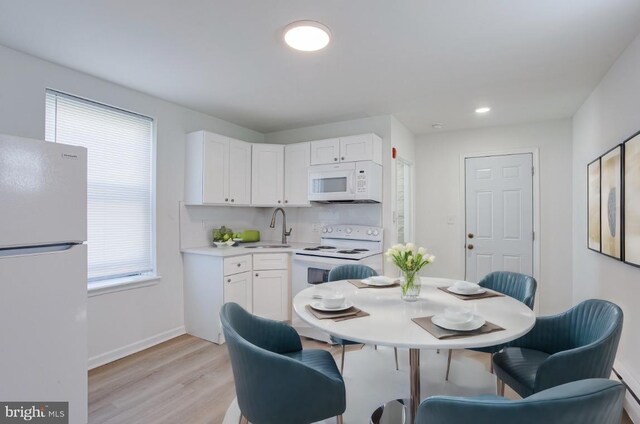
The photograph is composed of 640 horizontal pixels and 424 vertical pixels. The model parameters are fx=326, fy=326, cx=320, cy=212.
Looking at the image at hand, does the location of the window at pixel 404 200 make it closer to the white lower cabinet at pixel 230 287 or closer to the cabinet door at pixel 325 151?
the cabinet door at pixel 325 151

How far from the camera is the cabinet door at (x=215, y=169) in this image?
3.34 meters

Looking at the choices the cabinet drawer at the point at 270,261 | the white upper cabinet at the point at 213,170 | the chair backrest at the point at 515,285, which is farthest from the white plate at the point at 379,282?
the white upper cabinet at the point at 213,170

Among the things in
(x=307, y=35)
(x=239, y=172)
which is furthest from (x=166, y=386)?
(x=307, y=35)

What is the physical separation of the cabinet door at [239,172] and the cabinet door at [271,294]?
900mm

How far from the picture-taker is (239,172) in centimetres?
373

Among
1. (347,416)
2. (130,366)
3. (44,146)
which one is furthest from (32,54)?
(347,416)

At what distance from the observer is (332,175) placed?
3.57 m

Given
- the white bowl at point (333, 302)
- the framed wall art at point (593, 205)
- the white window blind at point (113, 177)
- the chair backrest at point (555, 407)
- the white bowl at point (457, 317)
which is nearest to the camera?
the chair backrest at point (555, 407)

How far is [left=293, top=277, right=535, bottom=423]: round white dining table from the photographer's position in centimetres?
130

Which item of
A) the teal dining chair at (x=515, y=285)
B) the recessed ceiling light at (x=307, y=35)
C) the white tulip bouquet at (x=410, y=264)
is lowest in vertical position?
the teal dining chair at (x=515, y=285)

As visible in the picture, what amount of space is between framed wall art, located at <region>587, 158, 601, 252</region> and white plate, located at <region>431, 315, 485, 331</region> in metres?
2.02

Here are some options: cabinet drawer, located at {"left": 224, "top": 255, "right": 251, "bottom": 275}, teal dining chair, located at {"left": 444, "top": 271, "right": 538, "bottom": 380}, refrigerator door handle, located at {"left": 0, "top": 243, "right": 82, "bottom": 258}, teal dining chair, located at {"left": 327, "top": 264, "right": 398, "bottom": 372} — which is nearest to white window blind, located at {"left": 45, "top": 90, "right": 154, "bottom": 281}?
cabinet drawer, located at {"left": 224, "top": 255, "right": 251, "bottom": 275}

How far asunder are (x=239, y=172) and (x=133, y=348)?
6.58 feet

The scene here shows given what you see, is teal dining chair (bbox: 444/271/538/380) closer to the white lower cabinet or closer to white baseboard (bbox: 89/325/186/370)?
the white lower cabinet
